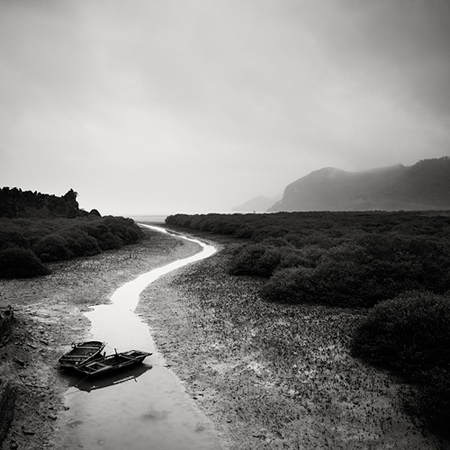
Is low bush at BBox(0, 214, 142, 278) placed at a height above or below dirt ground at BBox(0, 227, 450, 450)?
above

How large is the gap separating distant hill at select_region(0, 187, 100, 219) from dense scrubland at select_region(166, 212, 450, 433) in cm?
5998

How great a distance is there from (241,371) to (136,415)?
3.69 meters

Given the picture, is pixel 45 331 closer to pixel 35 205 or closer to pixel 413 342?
pixel 413 342

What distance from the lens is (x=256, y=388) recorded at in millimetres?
9688

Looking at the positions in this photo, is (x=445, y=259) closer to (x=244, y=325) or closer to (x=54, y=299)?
(x=244, y=325)

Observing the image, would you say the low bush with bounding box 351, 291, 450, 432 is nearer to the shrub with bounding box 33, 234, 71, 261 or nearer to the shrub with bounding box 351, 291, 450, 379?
the shrub with bounding box 351, 291, 450, 379

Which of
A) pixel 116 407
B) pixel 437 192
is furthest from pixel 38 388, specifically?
pixel 437 192

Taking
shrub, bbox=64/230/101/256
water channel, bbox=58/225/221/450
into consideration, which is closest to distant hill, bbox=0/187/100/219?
shrub, bbox=64/230/101/256

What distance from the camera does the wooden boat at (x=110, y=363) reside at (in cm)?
1016

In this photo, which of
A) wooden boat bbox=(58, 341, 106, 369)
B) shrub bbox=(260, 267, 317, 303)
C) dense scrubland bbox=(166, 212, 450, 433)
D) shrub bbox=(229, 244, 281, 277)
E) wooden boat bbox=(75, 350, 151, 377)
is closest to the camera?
dense scrubland bbox=(166, 212, 450, 433)

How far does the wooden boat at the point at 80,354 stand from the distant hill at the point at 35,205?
211ft

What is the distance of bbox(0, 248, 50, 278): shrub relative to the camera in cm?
2333

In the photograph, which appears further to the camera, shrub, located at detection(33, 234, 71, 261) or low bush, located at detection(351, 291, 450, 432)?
shrub, located at detection(33, 234, 71, 261)

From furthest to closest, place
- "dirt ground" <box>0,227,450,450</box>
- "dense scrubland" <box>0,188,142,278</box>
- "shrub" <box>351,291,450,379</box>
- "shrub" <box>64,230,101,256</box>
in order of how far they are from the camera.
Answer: "shrub" <box>64,230,101,256</box>
"dense scrubland" <box>0,188,142,278</box>
"shrub" <box>351,291,450,379</box>
"dirt ground" <box>0,227,450,450</box>
